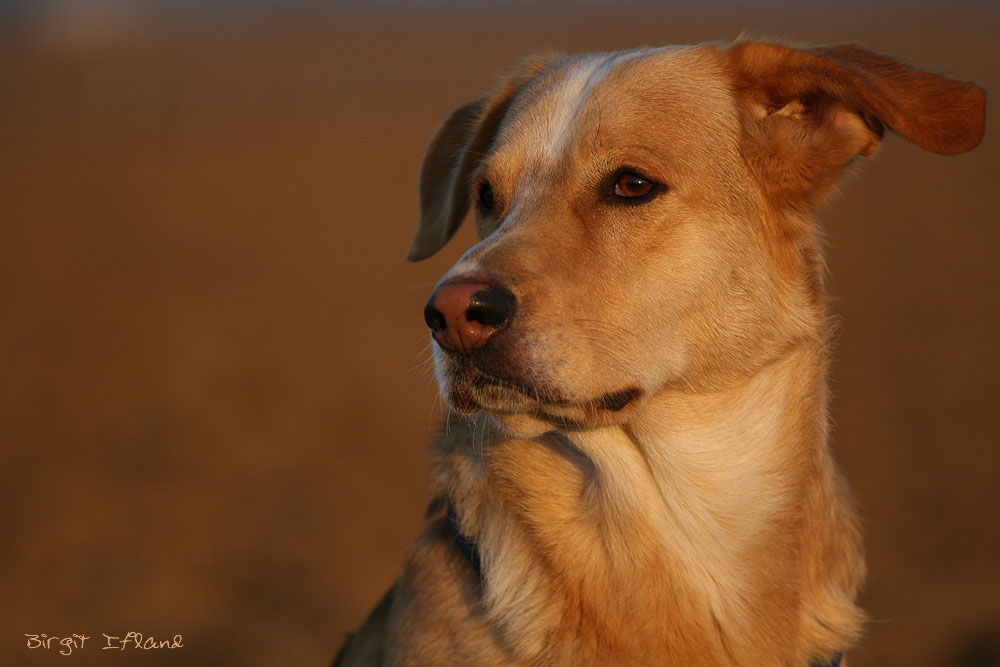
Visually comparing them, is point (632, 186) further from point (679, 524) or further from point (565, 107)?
point (679, 524)

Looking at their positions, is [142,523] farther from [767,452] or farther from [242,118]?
[242,118]

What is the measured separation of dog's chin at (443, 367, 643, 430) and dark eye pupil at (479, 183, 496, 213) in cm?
89

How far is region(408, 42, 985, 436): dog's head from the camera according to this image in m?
2.71

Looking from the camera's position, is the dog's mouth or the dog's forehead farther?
the dog's forehead

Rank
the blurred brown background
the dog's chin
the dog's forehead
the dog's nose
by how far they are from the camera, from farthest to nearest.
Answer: the blurred brown background, the dog's forehead, the dog's chin, the dog's nose

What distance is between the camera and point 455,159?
4.00 meters

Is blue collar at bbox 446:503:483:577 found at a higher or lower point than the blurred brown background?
higher

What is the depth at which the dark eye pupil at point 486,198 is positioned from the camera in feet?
11.4

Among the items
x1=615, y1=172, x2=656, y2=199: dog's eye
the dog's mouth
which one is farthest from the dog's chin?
x1=615, y1=172, x2=656, y2=199: dog's eye

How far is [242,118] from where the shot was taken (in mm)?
24328

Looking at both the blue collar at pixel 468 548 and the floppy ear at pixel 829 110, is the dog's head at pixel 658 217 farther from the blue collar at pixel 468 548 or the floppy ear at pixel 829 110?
the blue collar at pixel 468 548

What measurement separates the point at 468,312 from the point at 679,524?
94 cm

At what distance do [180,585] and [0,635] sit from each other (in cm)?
120
